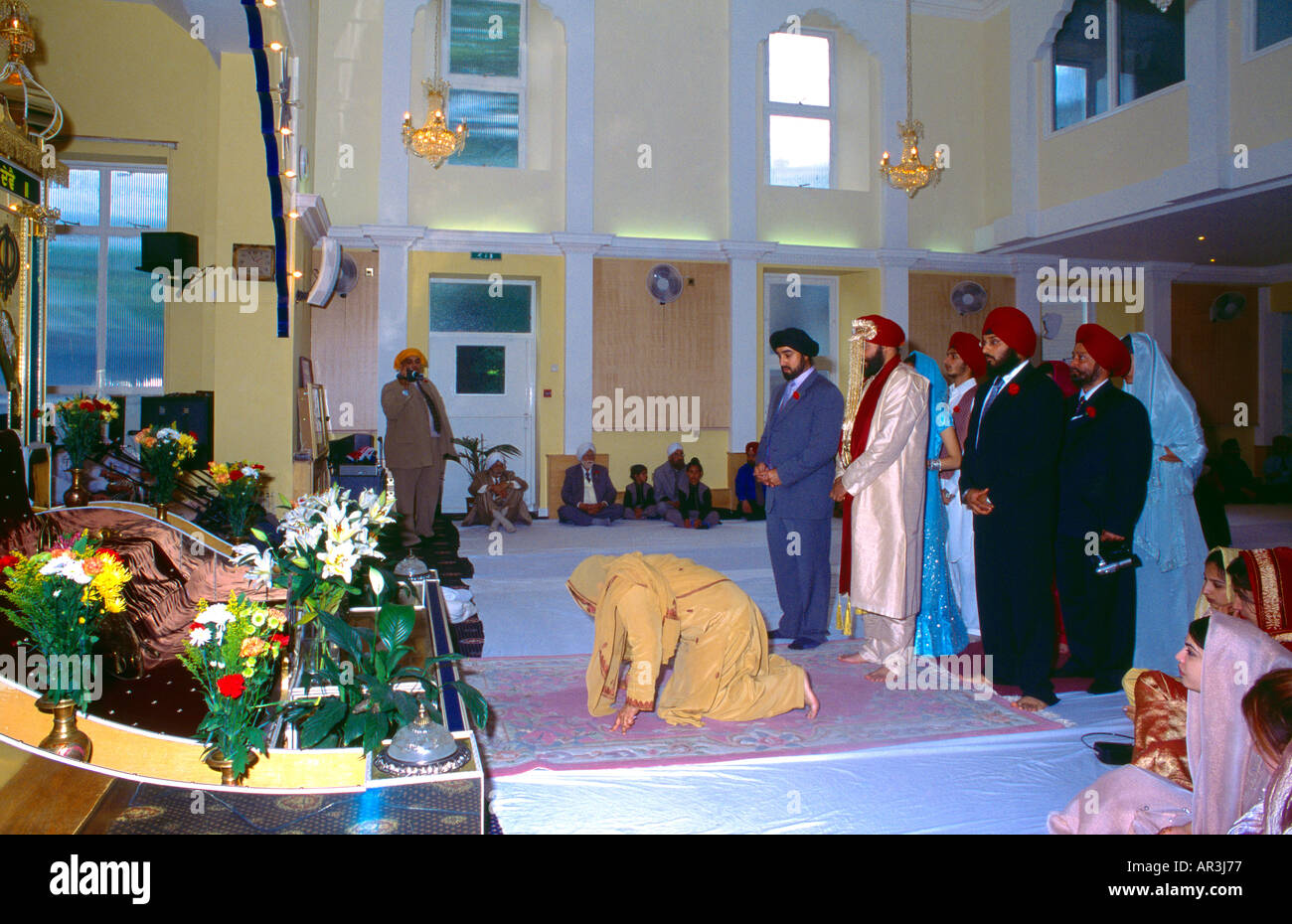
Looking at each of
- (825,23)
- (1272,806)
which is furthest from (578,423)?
(1272,806)

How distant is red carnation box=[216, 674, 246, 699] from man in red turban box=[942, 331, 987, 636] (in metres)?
3.59

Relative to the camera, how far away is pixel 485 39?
10352mm

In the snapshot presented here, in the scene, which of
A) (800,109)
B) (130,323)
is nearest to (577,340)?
(800,109)

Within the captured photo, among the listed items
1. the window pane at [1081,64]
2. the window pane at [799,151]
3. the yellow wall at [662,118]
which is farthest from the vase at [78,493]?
the window pane at [1081,64]

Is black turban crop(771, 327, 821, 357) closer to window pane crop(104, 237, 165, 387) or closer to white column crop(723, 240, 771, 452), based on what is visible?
window pane crop(104, 237, 165, 387)

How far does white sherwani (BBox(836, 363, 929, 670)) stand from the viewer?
3977 millimetres

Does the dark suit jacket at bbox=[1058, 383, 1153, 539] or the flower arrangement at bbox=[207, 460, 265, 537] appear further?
the flower arrangement at bbox=[207, 460, 265, 537]

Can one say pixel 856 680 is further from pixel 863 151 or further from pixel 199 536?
pixel 863 151

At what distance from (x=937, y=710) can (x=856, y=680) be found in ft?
1.46

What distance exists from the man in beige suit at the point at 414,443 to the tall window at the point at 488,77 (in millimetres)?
3351

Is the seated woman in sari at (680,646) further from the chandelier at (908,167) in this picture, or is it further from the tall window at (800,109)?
the tall window at (800,109)

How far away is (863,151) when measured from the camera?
11273 millimetres

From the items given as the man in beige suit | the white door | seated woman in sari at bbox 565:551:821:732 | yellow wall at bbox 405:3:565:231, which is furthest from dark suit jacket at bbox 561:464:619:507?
seated woman in sari at bbox 565:551:821:732

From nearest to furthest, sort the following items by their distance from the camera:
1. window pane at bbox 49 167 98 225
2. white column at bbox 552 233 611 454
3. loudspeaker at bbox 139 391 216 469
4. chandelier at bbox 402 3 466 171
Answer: loudspeaker at bbox 139 391 216 469 → window pane at bbox 49 167 98 225 → chandelier at bbox 402 3 466 171 → white column at bbox 552 233 611 454
